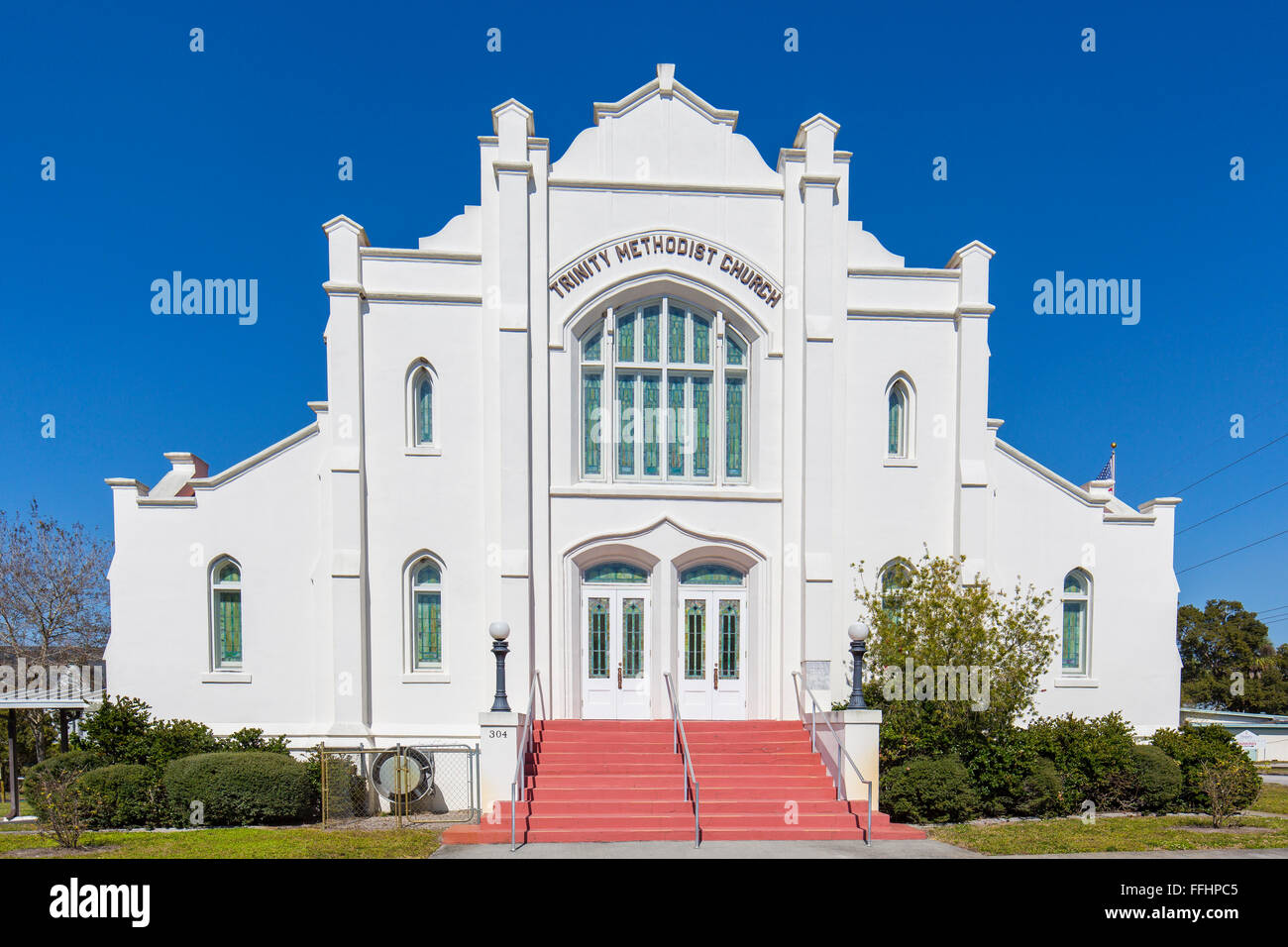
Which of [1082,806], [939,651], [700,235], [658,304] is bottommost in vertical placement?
[1082,806]

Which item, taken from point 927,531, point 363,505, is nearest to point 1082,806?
point 927,531

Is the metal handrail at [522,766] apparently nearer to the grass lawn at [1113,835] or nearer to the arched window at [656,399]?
the arched window at [656,399]

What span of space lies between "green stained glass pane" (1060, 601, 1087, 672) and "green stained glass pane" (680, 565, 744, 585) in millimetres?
6971

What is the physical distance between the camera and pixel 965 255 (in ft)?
58.2

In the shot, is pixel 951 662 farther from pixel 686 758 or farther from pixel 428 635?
pixel 428 635

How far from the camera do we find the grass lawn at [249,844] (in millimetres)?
11664

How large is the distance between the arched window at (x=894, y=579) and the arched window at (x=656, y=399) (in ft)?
11.1

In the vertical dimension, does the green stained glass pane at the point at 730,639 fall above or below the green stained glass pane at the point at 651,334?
below

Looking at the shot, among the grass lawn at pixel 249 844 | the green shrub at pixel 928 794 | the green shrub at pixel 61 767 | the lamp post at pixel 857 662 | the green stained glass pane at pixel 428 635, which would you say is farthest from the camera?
Result: the green stained glass pane at pixel 428 635

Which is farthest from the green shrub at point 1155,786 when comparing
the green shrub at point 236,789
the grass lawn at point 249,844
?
the green shrub at point 236,789

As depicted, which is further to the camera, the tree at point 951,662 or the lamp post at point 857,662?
the tree at point 951,662

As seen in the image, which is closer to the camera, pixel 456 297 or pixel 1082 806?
pixel 1082 806

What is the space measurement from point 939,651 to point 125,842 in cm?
1298

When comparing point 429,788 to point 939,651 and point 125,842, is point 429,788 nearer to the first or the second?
point 125,842
